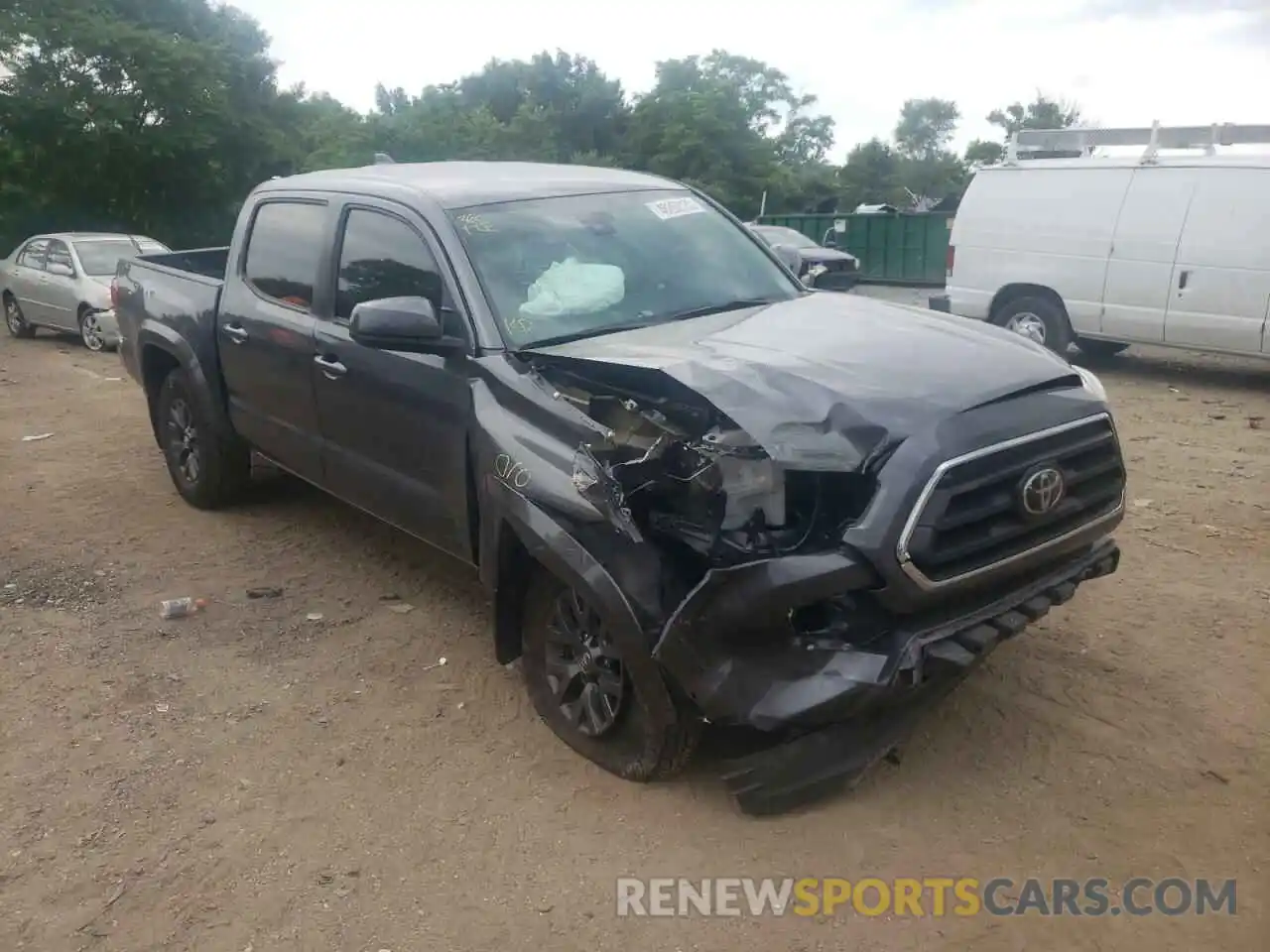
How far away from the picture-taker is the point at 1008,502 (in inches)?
122

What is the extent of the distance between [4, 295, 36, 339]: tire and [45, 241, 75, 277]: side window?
3.84 ft

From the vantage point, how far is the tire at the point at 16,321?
14789mm

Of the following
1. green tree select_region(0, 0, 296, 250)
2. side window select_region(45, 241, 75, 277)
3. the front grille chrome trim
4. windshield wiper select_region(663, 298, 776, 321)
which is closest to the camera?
the front grille chrome trim

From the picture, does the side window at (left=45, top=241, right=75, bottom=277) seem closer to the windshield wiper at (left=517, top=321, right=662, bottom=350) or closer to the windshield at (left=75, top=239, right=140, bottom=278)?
the windshield at (left=75, top=239, right=140, bottom=278)

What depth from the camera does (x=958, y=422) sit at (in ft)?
10.00

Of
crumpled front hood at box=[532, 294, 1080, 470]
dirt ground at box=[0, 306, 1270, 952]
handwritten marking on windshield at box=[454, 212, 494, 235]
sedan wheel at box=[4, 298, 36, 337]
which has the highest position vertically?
handwritten marking on windshield at box=[454, 212, 494, 235]

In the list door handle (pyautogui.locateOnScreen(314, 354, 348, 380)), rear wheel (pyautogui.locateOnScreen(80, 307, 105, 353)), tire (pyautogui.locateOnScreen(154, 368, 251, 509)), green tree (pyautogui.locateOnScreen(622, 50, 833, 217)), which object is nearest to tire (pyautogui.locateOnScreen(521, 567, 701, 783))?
door handle (pyautogui.locateOnScreen(314, 354, 348, 380))

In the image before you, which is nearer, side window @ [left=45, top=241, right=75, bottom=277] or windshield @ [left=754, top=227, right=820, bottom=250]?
side window @ [left=45, top=241, right=75, bottom=277]

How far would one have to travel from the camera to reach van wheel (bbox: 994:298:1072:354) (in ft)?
34.4

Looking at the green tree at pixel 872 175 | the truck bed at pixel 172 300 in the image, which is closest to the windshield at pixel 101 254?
the truck bed at pixel 172 300

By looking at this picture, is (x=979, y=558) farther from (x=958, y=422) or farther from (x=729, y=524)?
(x=729, y=524)

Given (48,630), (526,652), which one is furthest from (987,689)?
(48,630)

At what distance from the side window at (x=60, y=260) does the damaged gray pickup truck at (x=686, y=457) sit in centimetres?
1036

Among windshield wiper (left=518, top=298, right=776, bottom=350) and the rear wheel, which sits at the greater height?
windshield wiper (left=518, top=298, right=776, bottom=350)
